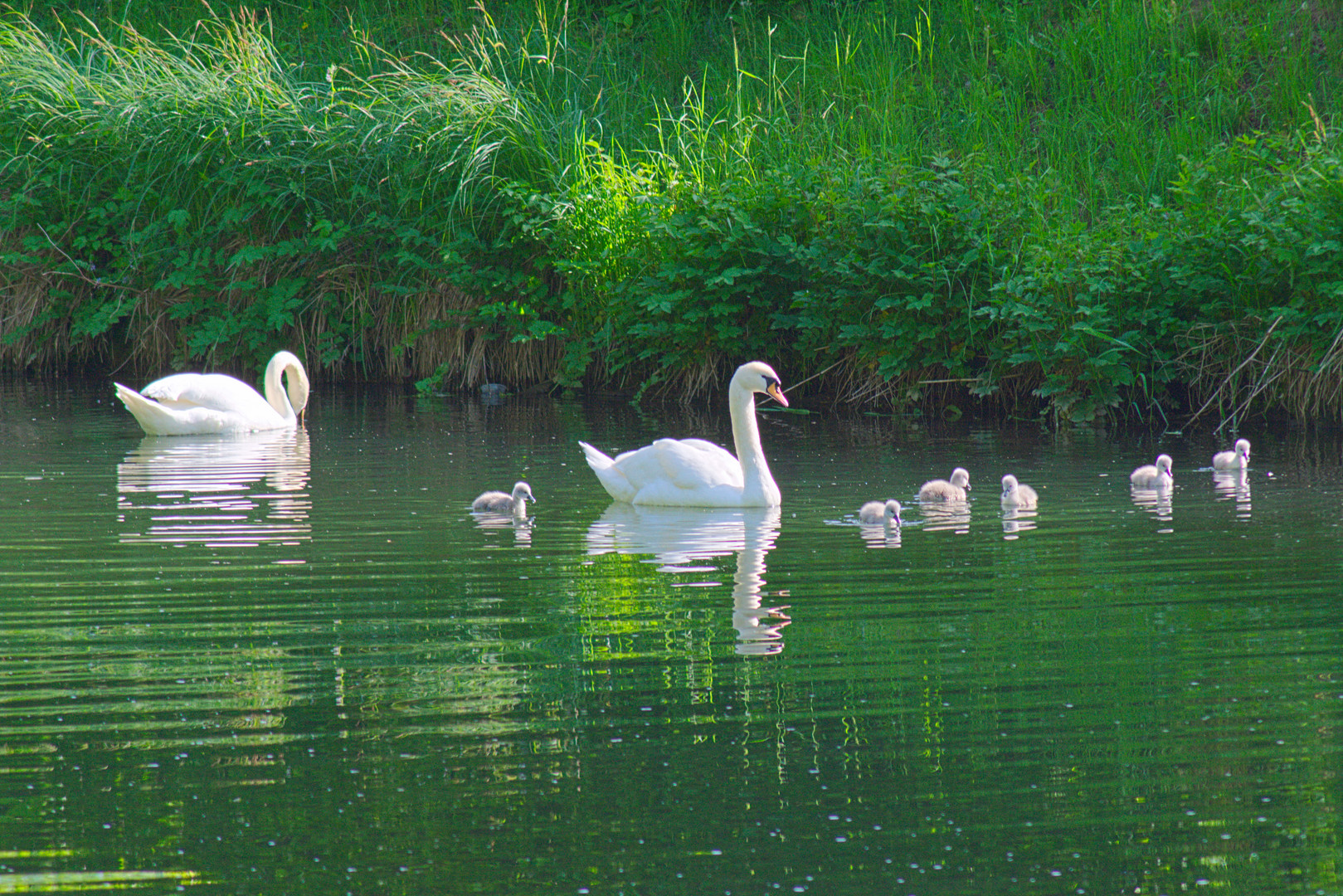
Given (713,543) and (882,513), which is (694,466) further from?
(882,513)

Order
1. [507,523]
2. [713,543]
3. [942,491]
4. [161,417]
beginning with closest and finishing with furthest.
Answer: [713,543] → [507,523] → [942,491] → [161,417]

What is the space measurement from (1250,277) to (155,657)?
991 cm

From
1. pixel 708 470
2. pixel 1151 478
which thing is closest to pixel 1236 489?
pixel 1151 478

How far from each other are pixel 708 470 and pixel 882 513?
1.35m

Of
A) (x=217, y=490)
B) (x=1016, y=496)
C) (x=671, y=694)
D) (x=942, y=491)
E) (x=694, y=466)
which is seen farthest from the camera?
(x=217, y=490)

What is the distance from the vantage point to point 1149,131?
17391 mm

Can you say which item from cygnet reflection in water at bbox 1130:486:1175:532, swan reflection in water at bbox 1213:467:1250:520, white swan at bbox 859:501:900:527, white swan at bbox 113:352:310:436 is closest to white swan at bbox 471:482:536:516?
white swan at bbox 859:501:900:527

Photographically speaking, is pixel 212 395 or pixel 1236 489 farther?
pixel 212 395

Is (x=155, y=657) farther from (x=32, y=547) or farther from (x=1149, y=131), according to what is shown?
(x=1149, y=131)

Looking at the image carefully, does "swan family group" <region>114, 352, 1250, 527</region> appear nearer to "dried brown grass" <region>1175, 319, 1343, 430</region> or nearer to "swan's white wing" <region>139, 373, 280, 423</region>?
Result: "dried brown grass" <region>1175, 319, 1343, 430</region>

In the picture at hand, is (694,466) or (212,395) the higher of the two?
(212,395)

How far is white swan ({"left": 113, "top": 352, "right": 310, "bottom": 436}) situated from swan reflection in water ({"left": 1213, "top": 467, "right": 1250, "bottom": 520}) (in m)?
8.05

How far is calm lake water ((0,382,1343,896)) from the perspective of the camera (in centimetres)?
420

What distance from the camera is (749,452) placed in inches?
395
